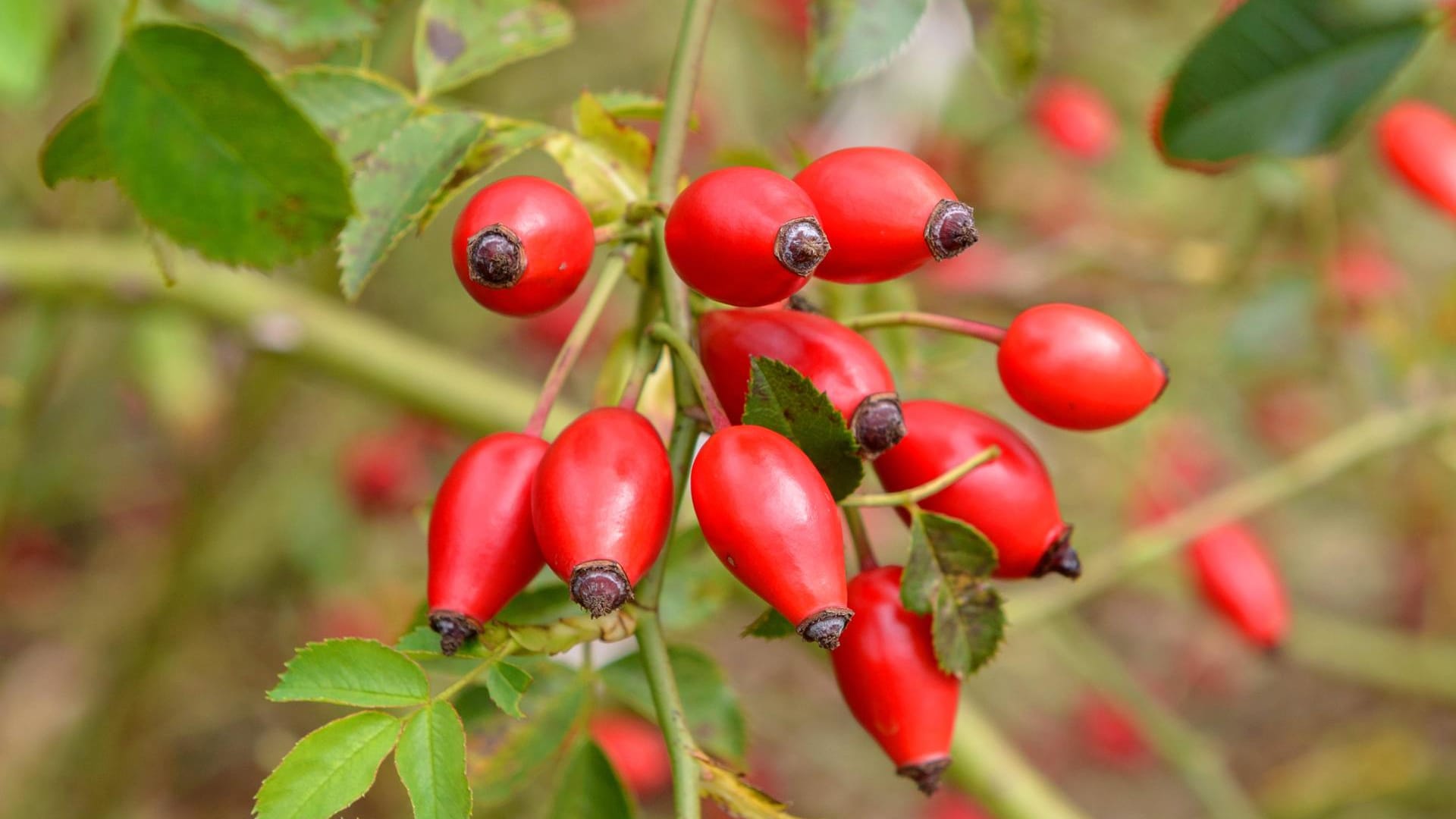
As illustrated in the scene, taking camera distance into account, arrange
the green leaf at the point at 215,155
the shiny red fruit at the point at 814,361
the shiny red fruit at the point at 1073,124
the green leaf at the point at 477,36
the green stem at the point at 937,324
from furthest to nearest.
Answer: the shiny red fruit at the point at 1073,124, the green leaf at the point at 477,36, the green stem at the point at 937,324, the shiny red fruit at the point at 814,361, the green leaf at the point at 215,155

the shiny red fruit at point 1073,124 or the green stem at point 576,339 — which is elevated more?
the shiny red fruit at point 1073,124

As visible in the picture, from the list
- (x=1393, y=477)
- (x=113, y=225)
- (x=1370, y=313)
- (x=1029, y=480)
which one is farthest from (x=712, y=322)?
(x=1393, y=477)

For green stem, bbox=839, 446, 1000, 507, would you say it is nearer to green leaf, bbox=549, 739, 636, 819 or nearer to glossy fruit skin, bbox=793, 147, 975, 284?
glossy fruit skin, bbox=793, 147, 975, 284

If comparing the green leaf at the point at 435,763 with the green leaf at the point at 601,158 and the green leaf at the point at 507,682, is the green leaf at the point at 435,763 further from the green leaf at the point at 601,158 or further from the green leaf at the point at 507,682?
the green leaf at the point at 601,158

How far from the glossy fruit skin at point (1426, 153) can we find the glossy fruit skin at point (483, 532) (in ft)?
4.64

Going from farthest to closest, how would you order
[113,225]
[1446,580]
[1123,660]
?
1. [1123,660]
2. [1446,580]
3. [113,225]

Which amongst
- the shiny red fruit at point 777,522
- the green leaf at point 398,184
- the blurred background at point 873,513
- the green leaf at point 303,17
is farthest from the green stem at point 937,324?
the blurred background at point 873,513

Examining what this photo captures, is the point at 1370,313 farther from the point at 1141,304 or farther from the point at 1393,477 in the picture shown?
the point at 1393,477

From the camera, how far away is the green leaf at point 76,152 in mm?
854

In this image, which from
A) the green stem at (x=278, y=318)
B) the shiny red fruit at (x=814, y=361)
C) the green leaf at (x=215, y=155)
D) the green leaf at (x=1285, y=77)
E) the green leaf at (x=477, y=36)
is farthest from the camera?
the green stem at (x=278, y=318)

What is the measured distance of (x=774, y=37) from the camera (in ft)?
12.7

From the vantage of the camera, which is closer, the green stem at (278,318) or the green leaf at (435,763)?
the green leaf at (435,763)

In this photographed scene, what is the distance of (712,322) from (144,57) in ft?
1.26

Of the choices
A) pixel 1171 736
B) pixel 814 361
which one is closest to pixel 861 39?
pixel 814 361
